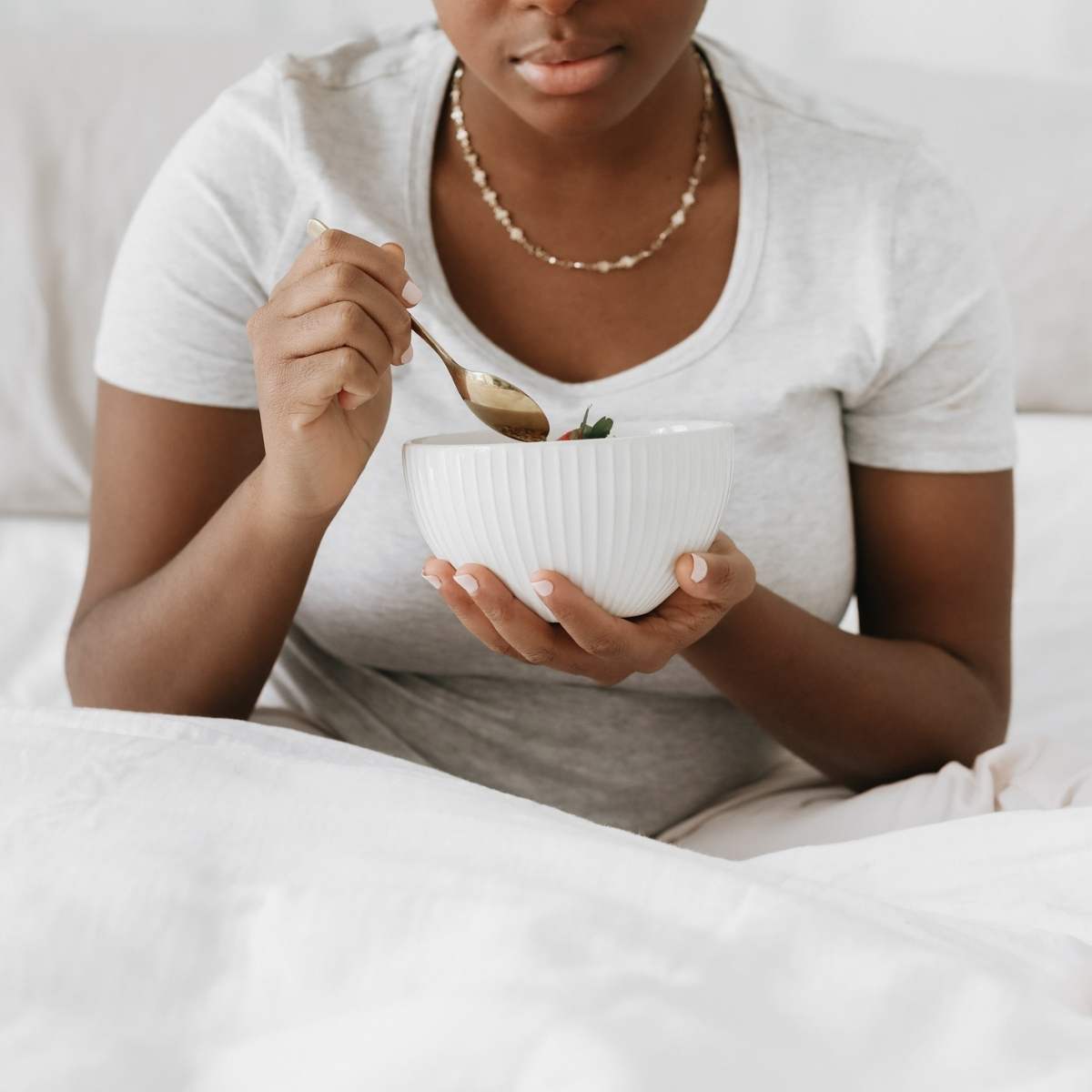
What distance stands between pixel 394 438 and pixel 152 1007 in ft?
1.65

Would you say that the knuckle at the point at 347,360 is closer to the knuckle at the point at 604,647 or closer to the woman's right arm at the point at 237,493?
the woman's right arm at the point at 237,493

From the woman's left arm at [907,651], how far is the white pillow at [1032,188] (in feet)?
2.05

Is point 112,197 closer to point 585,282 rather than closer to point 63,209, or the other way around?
point 63,209

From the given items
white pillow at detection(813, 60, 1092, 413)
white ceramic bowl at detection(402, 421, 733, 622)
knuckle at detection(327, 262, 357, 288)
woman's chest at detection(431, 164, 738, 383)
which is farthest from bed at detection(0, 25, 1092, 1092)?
white pillow at detection(813, 60, 1092, 413)

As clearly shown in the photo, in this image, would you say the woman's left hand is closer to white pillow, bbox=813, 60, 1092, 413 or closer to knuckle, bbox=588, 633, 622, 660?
knuckle, bbox=588, 633, 622, 660

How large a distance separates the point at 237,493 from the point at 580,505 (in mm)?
267

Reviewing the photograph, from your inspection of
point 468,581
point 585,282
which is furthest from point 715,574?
point 585,282

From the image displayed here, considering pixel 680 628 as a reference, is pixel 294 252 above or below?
above

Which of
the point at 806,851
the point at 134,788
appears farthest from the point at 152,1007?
the point at 806,851

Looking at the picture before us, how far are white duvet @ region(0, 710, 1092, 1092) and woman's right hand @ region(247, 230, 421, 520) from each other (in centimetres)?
18

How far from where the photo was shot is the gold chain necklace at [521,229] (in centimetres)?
99

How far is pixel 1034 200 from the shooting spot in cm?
157

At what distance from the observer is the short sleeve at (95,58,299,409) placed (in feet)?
3.10

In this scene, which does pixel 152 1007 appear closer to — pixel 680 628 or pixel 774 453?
pixel 680 628
